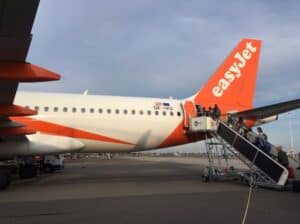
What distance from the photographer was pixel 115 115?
1692cm

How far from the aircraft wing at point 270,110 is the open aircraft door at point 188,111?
83.3 inches

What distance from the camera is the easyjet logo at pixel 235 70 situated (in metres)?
19.4

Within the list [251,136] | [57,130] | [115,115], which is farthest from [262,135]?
[57,130]

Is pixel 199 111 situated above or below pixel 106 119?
above

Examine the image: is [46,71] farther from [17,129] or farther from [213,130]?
[213,130]

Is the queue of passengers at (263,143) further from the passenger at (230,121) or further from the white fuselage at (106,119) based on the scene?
the white fuselage at (106,119)

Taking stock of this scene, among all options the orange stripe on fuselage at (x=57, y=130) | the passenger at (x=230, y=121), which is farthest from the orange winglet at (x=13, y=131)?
the passenger at (x=230, y=121)

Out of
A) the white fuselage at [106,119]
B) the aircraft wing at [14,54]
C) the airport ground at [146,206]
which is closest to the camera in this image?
the aircraft wing at [14,54]

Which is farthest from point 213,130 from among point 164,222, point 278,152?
point 164,222

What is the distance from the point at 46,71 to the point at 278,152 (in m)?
9.29

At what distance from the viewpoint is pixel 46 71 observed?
9.82 meters

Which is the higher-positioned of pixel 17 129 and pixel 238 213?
pixel 17 129

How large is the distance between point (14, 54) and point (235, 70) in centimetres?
1323

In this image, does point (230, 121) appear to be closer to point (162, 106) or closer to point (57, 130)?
point (162, 106)
